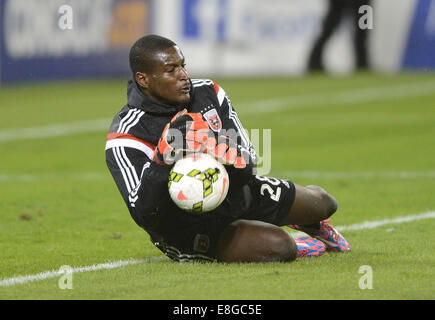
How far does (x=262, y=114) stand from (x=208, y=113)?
11839 mm

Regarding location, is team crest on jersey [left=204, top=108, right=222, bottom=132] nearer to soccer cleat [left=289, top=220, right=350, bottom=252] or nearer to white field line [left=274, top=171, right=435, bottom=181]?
soccer cleat [left=289, top=220, right=350, bottom=252]

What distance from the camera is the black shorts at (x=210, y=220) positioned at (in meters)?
5.99

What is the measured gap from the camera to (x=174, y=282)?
5504 mm

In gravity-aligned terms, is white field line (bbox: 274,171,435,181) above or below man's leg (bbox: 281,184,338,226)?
below

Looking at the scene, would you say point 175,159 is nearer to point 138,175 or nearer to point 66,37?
point 138,175

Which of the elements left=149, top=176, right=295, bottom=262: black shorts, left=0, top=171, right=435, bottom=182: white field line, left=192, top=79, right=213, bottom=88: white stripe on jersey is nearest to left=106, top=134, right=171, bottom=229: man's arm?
left=149, top=176, right=295, bottom=262: black shorts

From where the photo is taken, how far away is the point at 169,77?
19.8ft

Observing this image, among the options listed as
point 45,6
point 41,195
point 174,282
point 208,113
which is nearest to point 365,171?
point 41,195

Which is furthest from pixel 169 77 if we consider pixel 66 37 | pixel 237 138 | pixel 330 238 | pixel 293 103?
pixel 66 37

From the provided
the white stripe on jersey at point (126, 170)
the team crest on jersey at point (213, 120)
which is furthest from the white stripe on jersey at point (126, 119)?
the team crest on jersey at point (213, 120)

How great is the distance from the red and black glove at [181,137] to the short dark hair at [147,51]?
2.18ft

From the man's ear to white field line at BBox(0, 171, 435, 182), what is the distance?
486cm

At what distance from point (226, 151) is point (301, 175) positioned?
5.35m

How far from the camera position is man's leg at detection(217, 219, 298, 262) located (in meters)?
6.02
